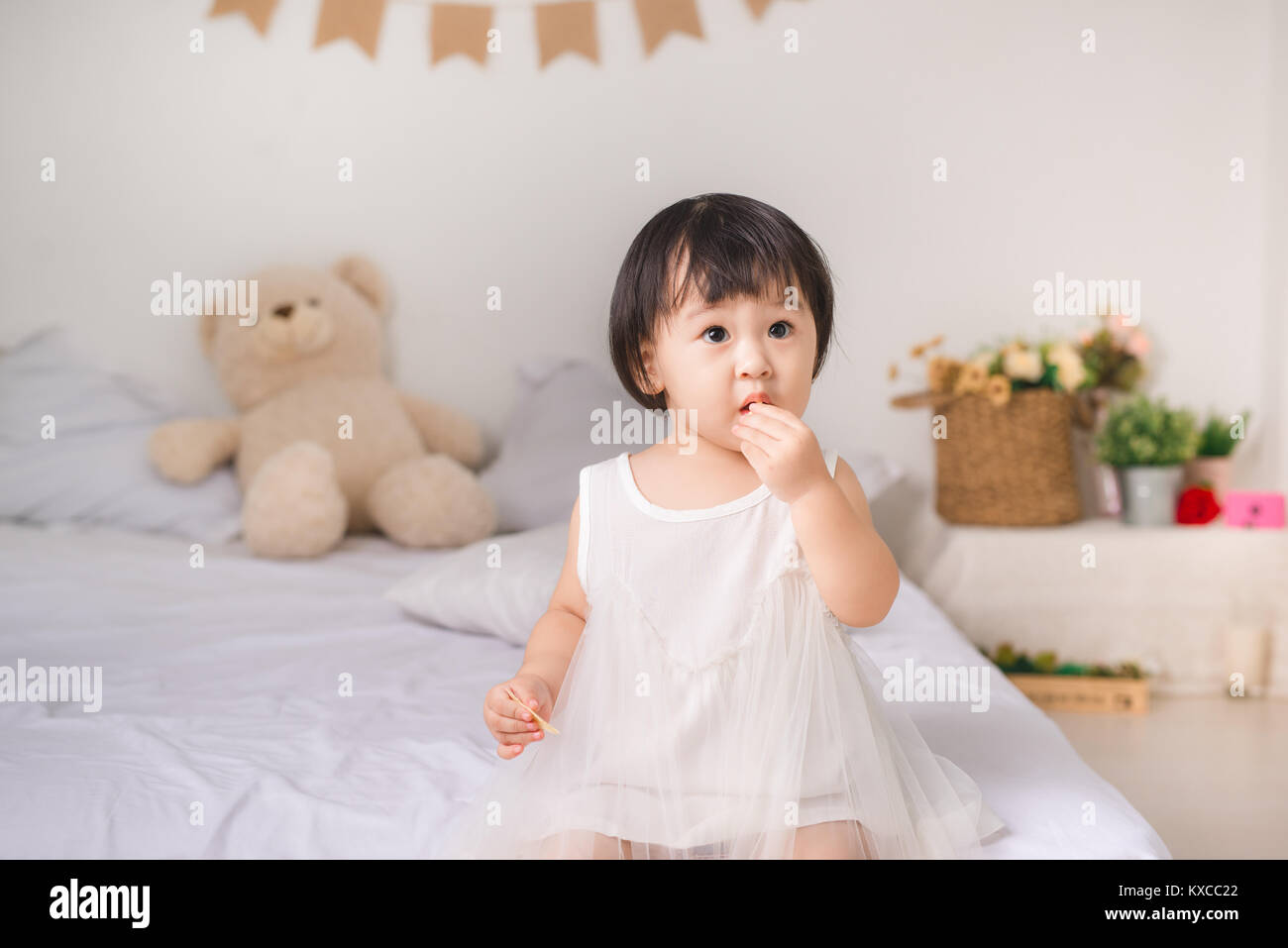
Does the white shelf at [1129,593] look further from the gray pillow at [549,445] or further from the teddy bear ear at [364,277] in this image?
the teddy bear ear at [364,277]

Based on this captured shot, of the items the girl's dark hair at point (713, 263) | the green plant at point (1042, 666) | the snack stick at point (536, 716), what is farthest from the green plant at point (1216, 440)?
the snack stick at point (536, 716)

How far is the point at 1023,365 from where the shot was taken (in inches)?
82.4

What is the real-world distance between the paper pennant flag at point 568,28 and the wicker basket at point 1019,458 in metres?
1.06

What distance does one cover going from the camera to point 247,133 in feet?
7.67

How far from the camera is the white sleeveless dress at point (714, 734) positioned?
81 cm

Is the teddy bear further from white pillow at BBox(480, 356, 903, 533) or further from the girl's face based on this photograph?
the girl's face

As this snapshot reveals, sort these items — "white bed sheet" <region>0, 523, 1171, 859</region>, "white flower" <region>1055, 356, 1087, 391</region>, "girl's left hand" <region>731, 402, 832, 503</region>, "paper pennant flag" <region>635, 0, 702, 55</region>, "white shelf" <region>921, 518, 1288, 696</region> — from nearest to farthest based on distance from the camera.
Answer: "girl's left hand" <region>731, 402, 832, 503</region> → "white bed sheet" <region>0, 523, 1171, 859</region> → "white shelf" <region>921, 518, 1288, 696</region> → "white flower" <region>1055, 356, 1087, 391</region> → "paper pennant flag" <region>635, 0, 702, 55</region>

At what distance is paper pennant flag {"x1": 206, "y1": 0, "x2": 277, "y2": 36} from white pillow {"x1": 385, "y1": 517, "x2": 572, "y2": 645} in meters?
1.42

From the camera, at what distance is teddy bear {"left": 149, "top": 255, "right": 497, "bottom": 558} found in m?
2.04

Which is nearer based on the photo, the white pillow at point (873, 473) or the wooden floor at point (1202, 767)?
the wooden floor at point (1202, 767)

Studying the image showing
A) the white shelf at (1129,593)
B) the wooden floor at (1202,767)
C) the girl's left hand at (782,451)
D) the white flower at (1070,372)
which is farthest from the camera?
the white flower at (1070,372)

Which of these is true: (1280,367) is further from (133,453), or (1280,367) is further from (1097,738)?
(133,453)

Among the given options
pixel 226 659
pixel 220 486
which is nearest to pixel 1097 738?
pixel 226 659

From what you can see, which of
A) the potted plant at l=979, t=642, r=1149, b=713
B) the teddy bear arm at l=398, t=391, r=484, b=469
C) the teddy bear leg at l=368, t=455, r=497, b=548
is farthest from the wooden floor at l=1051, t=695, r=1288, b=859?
the teddy bear arm at l=398, t=391, r=484, b=469
